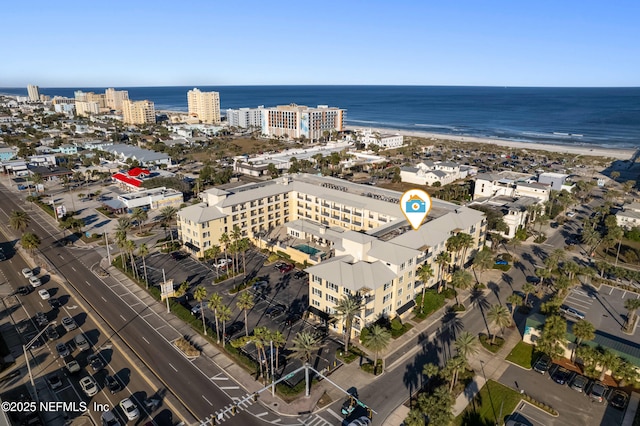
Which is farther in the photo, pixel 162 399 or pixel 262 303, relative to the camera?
pixel 262 303

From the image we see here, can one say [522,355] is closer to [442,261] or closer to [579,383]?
[579,383]

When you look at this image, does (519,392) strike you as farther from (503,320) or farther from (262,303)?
(262,303)

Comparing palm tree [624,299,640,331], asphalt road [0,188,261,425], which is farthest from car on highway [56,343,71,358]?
palm tree [624,299,640,331]

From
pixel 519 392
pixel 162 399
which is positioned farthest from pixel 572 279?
pixel 162 399

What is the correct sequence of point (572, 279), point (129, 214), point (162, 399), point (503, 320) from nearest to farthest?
point (162, 399) → point (503, 320) → point (572, 279) → point (129, 214)

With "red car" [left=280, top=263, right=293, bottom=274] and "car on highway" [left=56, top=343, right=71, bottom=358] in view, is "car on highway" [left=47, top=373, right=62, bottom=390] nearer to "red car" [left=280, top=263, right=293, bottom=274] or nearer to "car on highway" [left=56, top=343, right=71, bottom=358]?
"car on highway" [left=56, top=343, right=71, bottom=358]

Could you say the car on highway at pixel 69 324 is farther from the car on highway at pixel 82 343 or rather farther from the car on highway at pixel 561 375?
the car on highway at pixel 561 375
